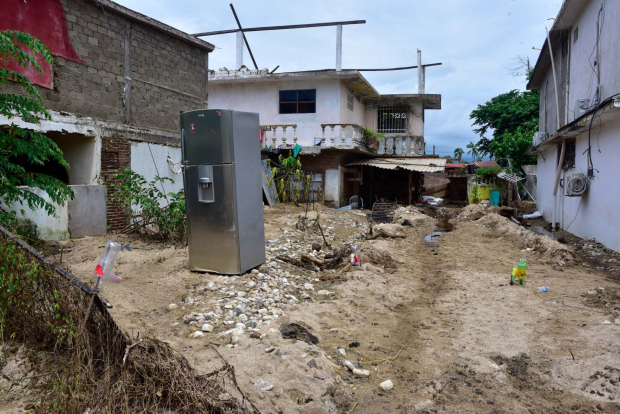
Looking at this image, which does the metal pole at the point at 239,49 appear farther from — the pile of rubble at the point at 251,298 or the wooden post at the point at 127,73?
the pile of rubble at the point at 251,298

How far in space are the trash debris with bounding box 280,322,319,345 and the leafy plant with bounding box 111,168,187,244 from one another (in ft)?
14.6

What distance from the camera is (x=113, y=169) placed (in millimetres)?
9523

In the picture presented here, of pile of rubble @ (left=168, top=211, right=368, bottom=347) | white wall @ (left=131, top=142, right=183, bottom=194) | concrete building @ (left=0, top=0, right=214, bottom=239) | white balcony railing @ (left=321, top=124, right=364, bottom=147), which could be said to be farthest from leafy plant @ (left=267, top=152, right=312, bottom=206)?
pile of rubble @ (left=168, top=211, right=368, bottom=347)

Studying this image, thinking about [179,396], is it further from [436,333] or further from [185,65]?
[185,65]

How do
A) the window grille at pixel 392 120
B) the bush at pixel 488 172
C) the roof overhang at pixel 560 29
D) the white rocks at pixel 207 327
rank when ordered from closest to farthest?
the white rocks at pixel 207 327
the roof overhang at pixel 560 29
the bush at pixel 488 172
the window grille at pixel 392 120

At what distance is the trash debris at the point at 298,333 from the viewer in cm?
380

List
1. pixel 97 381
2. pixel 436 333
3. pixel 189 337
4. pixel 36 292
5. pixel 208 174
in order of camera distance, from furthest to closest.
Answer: pixel 208 174 → pixel 436 333 → pixel 189 337 → pixel 36 292 → pixel 97 381

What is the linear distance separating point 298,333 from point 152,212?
583 cm

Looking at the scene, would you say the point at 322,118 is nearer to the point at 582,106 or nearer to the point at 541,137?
the point at 541,137

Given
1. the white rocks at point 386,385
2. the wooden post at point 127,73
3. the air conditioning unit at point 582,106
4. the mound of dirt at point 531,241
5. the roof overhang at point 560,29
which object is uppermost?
the roof overhang at point 560,29

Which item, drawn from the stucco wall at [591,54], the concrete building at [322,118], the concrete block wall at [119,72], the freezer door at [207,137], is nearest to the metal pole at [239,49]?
the concrete building at [322,118]

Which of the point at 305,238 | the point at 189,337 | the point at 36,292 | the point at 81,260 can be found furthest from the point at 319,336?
the point at 305,238

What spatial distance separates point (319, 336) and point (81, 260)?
4411 mm

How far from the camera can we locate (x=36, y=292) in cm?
326
